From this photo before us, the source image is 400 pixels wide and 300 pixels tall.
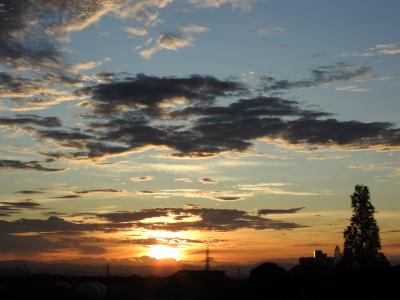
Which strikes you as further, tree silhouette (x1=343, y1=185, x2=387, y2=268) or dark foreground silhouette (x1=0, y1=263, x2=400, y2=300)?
tree silhouette (x1=343, y1=185, x2=387, y2=268)

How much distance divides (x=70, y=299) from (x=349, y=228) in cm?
5354

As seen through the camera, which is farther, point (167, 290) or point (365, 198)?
point (167, 290)

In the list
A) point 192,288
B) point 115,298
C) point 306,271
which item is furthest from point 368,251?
point 115,298

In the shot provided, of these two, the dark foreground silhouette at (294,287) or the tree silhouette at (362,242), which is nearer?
the dark foreground silhouette at (294,287)

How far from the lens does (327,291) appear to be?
85812 millimetres

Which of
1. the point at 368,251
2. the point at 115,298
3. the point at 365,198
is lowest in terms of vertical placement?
the point at 115,298

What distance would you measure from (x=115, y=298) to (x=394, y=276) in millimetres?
52084

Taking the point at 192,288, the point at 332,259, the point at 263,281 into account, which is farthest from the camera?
the point at 332,259

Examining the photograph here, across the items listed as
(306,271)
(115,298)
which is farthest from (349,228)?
(115,298)

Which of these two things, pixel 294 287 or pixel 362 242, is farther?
pixel 362 242

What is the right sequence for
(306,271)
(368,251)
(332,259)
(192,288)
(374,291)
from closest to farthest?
(374,291)
(306,271)
(368,251)
(192,288)
(332,259)

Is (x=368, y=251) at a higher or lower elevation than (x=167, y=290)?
higher

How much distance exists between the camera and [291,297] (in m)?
86.2

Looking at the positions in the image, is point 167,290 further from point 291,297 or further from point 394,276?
point 394,276
